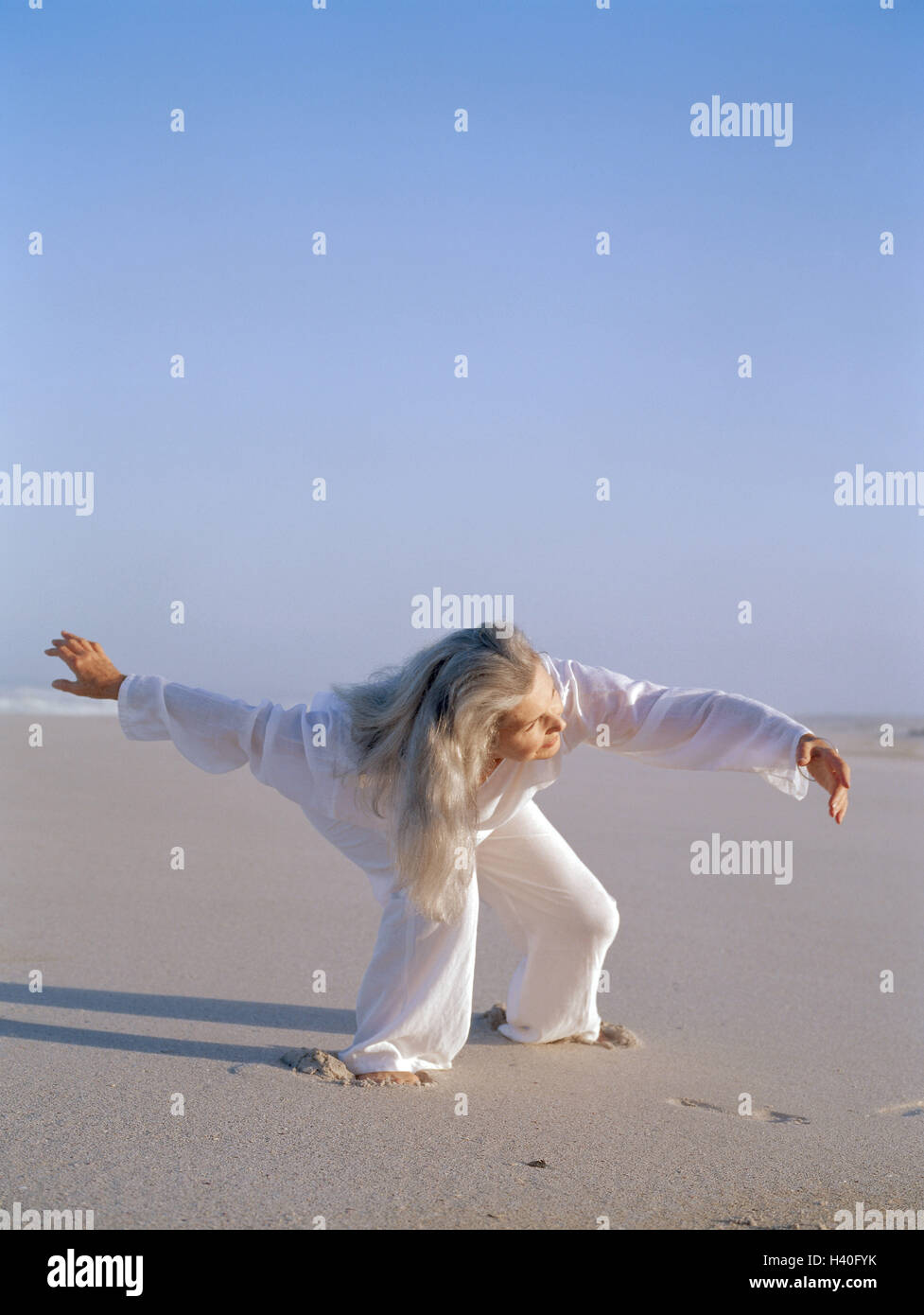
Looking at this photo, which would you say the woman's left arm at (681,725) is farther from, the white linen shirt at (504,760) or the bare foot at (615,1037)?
the bare foot at (615,1037)

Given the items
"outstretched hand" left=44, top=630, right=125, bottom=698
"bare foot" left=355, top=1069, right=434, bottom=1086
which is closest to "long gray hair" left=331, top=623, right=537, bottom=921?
"bare foot" left=355, top=1069, right=434, bottom=1086

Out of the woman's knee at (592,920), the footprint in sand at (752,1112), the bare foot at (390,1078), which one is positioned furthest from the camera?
the woman's knee at (592,920)

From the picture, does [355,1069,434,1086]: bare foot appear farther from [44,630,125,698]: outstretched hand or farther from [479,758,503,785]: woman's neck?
[44,630,125,698]: outstretched hand

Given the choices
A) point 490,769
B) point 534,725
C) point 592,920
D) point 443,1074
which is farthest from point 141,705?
point 592,920

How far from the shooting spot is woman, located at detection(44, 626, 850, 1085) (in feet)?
10.8

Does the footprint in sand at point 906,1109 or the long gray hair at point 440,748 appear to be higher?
the long gray hair at point 440,748

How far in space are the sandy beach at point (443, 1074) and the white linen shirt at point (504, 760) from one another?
0.82 m

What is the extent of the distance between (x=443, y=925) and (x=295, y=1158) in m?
0.91

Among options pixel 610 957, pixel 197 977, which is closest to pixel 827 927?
pixel 610 957

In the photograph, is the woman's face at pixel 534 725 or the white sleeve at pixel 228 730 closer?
the woman's face at pixel 534 725

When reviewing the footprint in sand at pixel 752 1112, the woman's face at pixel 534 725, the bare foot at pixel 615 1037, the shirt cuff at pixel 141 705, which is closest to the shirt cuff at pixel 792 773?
the woman's face at pixel 534 725

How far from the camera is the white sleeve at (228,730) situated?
11.4 ft

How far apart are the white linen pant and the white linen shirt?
0.22 m
